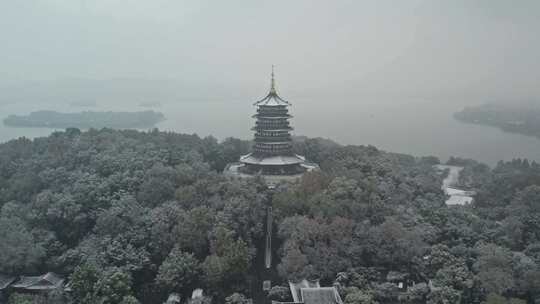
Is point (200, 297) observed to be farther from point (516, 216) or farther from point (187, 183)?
point (516, 216)

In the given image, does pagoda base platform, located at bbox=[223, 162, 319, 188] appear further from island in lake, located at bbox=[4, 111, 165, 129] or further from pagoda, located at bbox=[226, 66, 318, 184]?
island in lake, located at bbox=[4, 111, 165, 129]

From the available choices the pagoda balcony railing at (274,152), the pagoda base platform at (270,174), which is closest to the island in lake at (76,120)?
the pagoda base platform at (270,174)

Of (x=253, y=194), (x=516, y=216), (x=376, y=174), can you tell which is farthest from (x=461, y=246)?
(x=253, y=194)

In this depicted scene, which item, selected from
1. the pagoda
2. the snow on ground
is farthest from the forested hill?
the pagoda

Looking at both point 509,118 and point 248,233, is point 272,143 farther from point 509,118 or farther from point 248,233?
point 509,118

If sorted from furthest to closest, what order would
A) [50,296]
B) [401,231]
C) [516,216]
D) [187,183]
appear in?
[187,183]
[516,216]
[401,231]
[50,296]

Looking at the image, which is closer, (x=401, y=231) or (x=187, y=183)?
(x=401, y=231)

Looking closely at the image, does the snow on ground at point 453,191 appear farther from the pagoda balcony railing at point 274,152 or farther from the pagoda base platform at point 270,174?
the pagoda balcony railing at point 274,152
